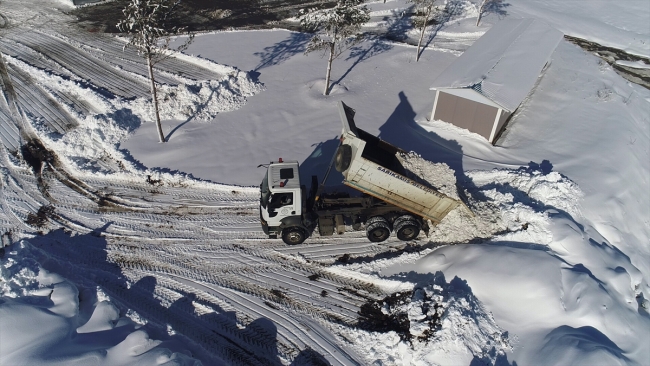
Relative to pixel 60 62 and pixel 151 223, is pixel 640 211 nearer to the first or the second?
pixel 151 223

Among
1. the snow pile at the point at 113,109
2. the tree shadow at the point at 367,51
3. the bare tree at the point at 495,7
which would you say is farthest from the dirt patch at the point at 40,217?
the bare tree at the point at 495,7

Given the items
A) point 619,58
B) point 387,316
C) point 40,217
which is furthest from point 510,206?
point 619,58

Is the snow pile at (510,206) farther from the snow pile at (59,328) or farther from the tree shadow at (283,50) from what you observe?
the tree shadow at (283,50)

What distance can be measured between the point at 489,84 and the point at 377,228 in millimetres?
8906

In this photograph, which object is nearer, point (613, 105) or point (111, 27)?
point (613, 105)

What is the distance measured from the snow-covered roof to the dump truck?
639cm

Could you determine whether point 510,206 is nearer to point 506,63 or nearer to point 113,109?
point 506,63

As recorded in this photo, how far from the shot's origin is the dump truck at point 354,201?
480 inches

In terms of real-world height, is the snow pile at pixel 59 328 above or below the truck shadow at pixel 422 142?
below

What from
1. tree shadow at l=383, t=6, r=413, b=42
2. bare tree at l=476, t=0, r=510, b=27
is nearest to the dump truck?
tree shadow at l=383, t=6, r=413, b=42

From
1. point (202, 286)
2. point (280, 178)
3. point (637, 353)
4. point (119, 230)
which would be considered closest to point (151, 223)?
point (119, 230)

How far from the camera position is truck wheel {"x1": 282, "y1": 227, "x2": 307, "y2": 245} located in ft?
42.2

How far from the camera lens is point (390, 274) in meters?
12.5

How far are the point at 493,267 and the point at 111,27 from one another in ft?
85.4
